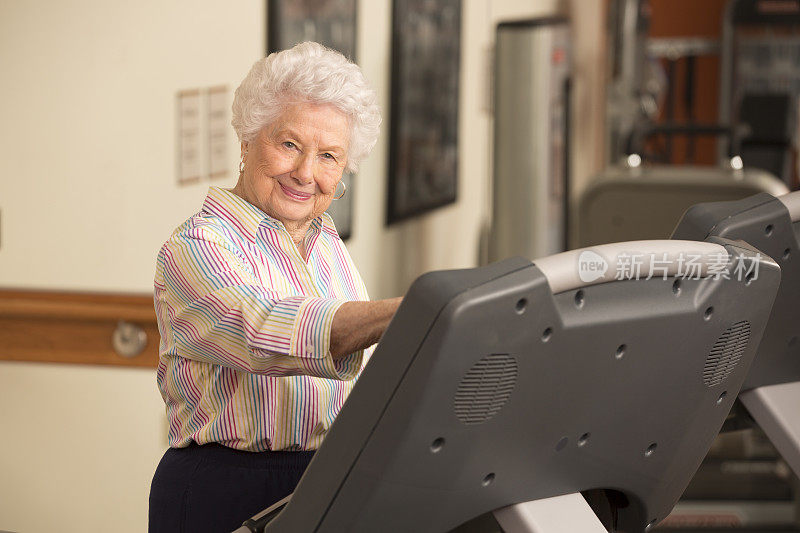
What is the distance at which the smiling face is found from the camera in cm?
125

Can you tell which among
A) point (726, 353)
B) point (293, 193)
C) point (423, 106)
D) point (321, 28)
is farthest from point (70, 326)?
point (423, 106)

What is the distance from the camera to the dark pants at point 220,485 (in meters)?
1.33

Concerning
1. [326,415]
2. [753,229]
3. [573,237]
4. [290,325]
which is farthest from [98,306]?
[573,237]

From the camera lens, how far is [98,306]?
2105 mm

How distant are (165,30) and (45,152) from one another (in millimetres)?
395

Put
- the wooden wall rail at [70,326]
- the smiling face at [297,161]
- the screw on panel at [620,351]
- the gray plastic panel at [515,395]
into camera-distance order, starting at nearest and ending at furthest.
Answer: the gray plastic panel at [515,395], the screw on panel at [620,351], the smiling face at [297,161], the wooden wall rail at [70,326]

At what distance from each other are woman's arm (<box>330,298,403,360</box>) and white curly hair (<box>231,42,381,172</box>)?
29 cm

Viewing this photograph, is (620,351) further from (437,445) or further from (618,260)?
(437,445)

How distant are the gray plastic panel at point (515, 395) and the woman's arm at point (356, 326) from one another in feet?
0.40

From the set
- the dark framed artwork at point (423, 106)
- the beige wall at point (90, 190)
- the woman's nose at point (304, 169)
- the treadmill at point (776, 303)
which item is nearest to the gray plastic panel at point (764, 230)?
the treadmill at point (776, 303)

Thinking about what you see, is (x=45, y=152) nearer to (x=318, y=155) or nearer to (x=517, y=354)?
(x=318, y=155)

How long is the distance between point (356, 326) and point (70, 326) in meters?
1.21

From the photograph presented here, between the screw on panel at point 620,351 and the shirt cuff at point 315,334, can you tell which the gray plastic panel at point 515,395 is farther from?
the shirt cuff at point 315,334

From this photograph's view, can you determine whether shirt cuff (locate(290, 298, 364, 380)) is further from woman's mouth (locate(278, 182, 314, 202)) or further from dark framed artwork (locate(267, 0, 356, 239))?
dark framed artwork (locate(267, 0, 356, 239))
